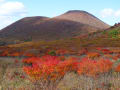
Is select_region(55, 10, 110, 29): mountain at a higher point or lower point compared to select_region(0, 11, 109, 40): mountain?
higher

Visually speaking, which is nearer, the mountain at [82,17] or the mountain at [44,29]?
the mountain at [44,29]

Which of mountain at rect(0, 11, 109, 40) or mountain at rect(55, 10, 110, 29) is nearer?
mountain at rect(0, 11, 109, 40)

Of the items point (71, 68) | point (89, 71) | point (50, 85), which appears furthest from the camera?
point (71, 68)

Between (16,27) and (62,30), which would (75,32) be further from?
(16,27)

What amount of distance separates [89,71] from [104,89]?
3313 millimetres

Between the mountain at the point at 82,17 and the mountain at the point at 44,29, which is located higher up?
the mountain at the point at 82,17

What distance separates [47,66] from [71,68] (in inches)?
260

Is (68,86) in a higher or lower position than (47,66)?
lower

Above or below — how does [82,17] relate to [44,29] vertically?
above

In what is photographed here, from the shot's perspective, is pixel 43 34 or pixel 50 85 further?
pixel 43 34

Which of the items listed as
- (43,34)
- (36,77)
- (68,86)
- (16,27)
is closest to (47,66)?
(36,77)

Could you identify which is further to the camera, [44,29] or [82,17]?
[82,17]

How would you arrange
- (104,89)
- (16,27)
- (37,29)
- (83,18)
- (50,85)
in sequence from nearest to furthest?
(50,85) → (104,89) → (37,29) → (16,27) → (83,18)

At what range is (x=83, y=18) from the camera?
6378 inches
